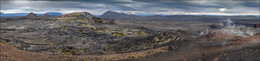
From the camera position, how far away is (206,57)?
30.3 metres

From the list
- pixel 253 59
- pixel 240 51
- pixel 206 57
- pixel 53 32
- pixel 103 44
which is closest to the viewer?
pixel 253 59

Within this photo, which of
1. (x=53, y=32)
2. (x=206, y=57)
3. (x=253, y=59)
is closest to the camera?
(x=253, y=59)

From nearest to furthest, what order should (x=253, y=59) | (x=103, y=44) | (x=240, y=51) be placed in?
(x=253, y=59) < (x=240, y=51) < (x=103, y=44)

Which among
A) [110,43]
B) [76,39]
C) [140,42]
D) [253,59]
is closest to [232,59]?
[253,59]

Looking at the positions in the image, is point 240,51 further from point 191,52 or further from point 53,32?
point 53,32

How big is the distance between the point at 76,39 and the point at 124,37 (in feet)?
45.1

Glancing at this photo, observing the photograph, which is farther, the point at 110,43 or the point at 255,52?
the point at 110,43

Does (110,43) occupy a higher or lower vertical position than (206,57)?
lower

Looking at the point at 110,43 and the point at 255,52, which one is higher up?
the point at 255,52

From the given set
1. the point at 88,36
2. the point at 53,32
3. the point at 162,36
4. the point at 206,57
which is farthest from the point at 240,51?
the point at 53,32

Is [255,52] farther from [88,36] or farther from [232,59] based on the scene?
[88,36]

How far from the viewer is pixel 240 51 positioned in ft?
110

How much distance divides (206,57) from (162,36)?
20.8 m

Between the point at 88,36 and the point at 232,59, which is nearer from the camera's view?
the point at 232,59
